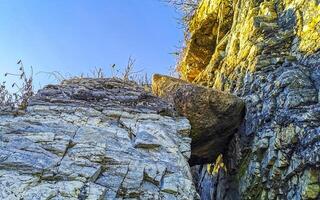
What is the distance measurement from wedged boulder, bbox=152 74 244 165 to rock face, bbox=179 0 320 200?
0.20m

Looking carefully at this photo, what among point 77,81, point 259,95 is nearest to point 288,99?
point 259,95

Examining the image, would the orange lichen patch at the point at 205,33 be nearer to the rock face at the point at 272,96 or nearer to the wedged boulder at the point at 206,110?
the rock face at the point at 272,96

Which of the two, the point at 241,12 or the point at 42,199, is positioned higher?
the point at 241,12

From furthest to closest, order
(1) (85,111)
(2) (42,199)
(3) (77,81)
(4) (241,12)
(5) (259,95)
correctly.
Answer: (4) (241,12) < (3) (77,81) < (5) (259,95) < (1) (85,111) < (2) (42,199)

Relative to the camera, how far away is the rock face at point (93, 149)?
405 centimetres

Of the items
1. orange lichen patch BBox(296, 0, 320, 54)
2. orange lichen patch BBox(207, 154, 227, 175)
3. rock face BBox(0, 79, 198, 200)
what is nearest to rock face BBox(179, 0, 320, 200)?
orange lichen patch BBox(296, 0, 320, 54)

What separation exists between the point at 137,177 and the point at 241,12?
578 cm

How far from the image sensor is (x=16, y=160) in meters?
4.24

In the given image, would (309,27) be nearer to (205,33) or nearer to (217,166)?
(217,166)

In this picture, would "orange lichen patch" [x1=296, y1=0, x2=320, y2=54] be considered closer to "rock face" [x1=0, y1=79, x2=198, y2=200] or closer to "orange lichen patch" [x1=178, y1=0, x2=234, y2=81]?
"rock face" [x1=0, y1=79, x2=198, y2=200]

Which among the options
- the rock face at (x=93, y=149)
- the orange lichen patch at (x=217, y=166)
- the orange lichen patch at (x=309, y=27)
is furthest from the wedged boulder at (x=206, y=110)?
the orange lichen patch at (x=309, y=27)

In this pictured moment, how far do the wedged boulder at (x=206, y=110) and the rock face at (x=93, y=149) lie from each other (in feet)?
1.08

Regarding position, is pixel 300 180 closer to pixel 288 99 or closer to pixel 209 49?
pixel 288 99

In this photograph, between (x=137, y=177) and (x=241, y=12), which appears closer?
(x=137, y=177)
